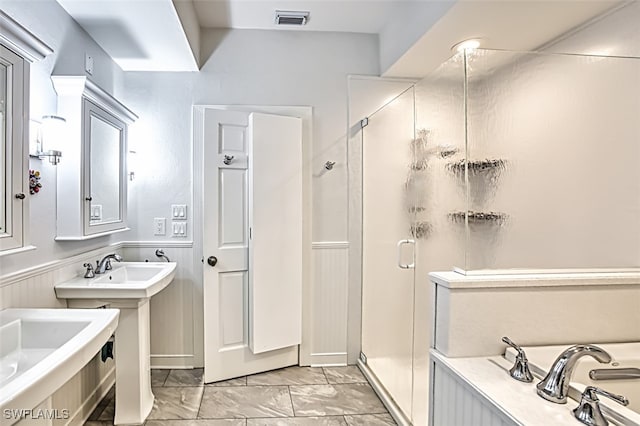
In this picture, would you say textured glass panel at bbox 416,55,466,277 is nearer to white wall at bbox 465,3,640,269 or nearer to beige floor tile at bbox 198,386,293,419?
white wall at bbox 465,3,640,269

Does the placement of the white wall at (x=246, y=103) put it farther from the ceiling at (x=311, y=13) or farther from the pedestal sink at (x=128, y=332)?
the pedestal sink at (x=128, y=332)

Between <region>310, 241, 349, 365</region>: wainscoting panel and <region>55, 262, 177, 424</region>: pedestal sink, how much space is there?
49.7 inches

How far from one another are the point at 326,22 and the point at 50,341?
273cm

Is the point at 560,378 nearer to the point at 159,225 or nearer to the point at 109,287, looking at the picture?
the point at 109,287

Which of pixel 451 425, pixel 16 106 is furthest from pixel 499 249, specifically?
pixel 16 106

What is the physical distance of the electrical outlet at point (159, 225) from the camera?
10.8 feet

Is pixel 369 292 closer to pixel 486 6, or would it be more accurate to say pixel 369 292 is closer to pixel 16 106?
pixel 486 6

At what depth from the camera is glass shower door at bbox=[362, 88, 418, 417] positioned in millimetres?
2543

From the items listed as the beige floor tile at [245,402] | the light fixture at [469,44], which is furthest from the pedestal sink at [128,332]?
the light fixture at [469,44]

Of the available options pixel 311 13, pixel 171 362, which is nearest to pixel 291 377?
pixel 171 362

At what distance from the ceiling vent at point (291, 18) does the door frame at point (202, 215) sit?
24.6 inches

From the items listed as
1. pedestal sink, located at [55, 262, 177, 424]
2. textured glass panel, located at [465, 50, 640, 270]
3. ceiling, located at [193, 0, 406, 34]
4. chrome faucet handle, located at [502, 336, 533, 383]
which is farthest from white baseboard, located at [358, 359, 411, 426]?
ceiling, located at [193, 0, 406, 34]

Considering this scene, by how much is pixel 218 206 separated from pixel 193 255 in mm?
503

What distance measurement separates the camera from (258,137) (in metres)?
3.06
